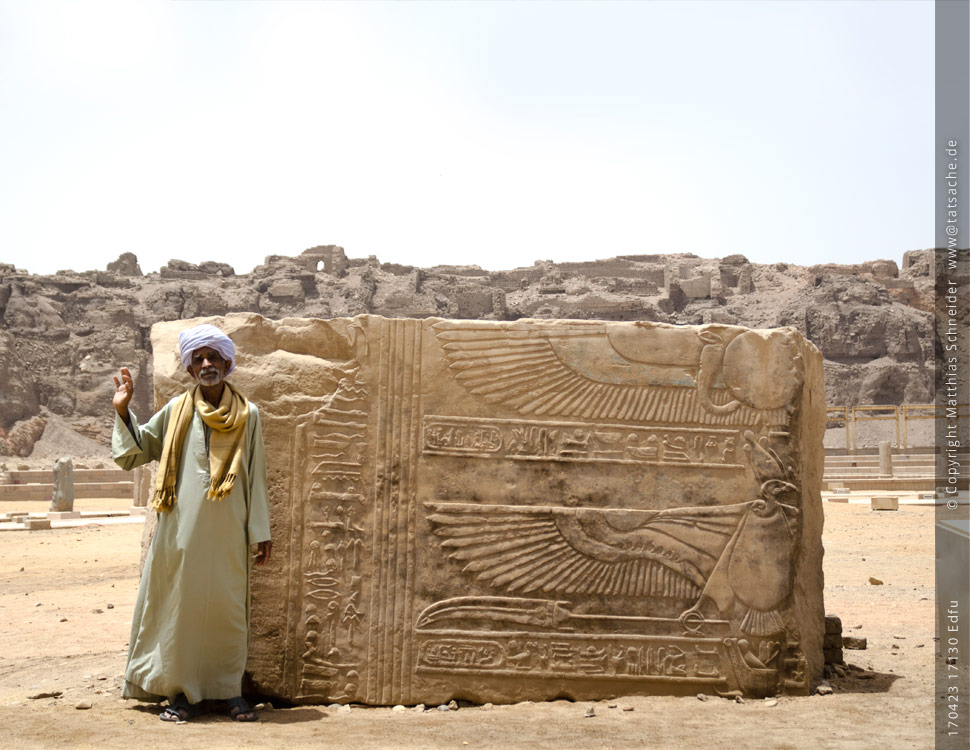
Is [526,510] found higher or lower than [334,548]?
higher

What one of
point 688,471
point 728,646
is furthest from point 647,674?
point 688,471

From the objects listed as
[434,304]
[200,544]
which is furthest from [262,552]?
[434,304]

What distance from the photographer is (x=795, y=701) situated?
4258 mm

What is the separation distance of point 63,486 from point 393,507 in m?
14.9

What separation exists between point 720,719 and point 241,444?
2.28m

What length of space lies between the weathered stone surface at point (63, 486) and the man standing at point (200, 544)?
14423 millimetres

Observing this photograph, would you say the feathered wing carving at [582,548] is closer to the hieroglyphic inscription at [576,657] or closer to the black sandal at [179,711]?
the hieroglyphic inscription at [576,657]

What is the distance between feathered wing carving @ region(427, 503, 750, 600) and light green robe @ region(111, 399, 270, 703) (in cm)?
87

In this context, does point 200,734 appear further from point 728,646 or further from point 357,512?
point 728,646

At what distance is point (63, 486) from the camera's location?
1730 cm

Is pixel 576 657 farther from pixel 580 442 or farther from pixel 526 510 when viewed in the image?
pixel 580 442

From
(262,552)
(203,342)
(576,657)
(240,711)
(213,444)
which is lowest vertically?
(240,711)

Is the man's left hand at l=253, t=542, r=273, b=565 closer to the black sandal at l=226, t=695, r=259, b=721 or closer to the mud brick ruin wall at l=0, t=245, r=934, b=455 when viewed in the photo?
the black sandal at l=226, t=695, r=259, b=721

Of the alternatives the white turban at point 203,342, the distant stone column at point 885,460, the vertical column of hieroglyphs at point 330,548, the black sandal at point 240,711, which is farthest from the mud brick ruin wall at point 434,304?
the black sandal at point 240,711
